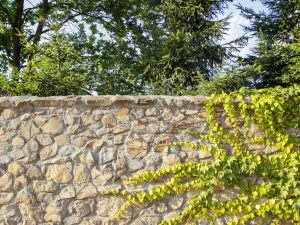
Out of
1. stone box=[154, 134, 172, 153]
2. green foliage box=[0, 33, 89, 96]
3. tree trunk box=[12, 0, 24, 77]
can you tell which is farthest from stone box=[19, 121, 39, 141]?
tree trunk box=[12, 0, 24, 77]

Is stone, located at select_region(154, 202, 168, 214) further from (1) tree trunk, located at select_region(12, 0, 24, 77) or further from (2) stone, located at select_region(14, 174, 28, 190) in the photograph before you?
(1) tree trunk, located at select_region(12, 0, 24, 77)

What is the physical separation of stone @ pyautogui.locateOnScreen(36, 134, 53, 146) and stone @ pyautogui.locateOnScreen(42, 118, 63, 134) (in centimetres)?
6

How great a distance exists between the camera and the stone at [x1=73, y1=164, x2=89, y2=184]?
4.43m

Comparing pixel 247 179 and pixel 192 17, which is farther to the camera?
pixel 192 17

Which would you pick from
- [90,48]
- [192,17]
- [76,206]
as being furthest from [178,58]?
[76,206]

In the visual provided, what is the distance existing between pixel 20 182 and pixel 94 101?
46.5 inches

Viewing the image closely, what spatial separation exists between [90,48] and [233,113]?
7.40 metres

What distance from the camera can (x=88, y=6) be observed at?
36.6 ft

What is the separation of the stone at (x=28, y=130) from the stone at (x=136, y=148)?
40.4 inches

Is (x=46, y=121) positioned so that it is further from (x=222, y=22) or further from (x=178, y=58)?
(x=222, y=22)

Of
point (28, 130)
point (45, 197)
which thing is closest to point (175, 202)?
point (45, 197)

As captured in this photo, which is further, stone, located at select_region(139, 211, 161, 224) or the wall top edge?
the wall top edge


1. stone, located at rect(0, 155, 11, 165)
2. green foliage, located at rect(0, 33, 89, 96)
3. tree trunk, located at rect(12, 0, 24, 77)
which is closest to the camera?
stone, located at rect(0, 155, 11, 165)

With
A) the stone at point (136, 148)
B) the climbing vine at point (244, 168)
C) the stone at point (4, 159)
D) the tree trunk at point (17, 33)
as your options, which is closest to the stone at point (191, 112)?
the climbing vine at point (244, 168)
